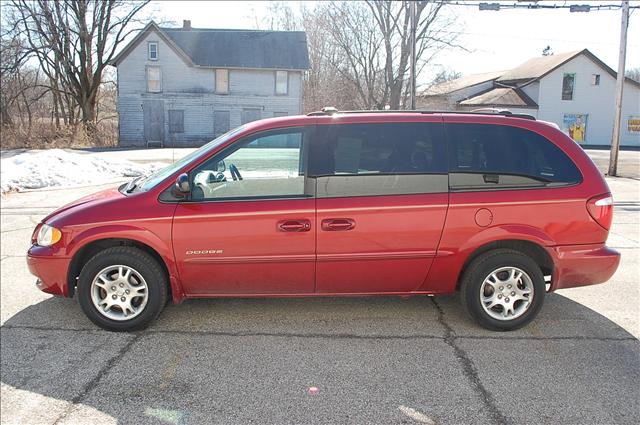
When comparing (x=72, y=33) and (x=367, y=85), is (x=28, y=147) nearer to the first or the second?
(x=72, y=33)

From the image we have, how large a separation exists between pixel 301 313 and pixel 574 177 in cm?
255

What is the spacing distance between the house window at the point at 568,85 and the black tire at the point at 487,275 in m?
42.7

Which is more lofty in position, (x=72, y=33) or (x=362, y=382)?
(x=72, y=33)

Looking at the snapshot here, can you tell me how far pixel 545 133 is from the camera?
405 centimetres

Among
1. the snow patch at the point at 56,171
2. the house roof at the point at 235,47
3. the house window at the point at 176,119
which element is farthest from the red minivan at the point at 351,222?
the house window at the point at 176,119

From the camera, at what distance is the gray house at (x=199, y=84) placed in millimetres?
35969

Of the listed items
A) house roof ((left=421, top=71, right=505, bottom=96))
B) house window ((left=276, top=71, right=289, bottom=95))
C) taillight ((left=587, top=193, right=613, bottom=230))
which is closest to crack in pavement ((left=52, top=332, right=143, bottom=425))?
taillight ((left=587, top=193, right=613, bottom=230))

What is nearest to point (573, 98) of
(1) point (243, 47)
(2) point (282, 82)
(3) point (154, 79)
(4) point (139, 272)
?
(2) point (282, 82)

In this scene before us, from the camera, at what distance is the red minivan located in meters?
3.85

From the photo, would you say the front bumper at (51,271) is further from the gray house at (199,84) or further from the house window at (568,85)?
the house window at (568,85)

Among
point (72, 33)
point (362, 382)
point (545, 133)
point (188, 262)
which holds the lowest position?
point (362, 382)

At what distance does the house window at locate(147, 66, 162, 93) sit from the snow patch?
22683mm

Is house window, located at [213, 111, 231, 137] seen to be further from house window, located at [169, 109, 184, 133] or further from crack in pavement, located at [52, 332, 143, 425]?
crack in pavement, located at [52, 332, 143, 425]

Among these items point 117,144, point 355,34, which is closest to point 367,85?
point 355,34
